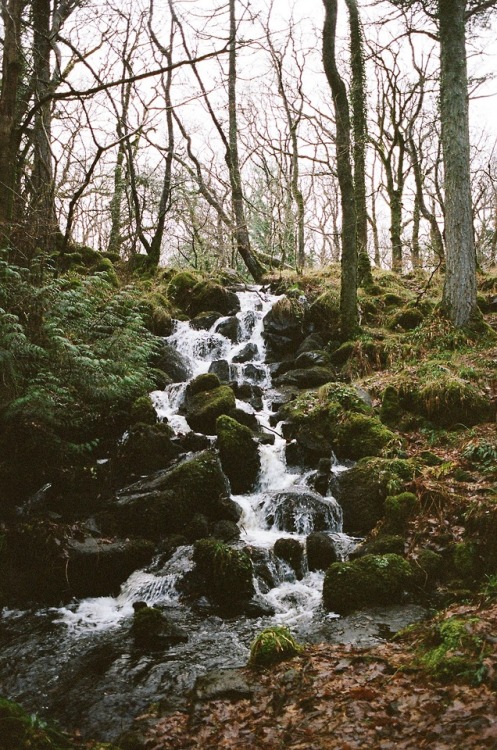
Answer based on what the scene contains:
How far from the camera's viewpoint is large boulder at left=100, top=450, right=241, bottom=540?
7.45 metres

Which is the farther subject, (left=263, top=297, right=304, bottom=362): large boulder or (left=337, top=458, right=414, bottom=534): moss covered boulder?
(left=263, top=297, right=304, bottom=362): large boulder

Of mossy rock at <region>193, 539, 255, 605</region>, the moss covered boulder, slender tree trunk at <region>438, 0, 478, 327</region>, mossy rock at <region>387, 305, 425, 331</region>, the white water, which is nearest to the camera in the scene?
the white water

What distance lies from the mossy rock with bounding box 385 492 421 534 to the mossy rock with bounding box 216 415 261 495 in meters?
2.73

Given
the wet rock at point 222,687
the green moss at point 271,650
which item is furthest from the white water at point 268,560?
the wet rock at point 222,687

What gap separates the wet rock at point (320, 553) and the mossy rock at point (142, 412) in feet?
14.4

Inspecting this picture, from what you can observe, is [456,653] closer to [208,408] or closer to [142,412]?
[208,408]

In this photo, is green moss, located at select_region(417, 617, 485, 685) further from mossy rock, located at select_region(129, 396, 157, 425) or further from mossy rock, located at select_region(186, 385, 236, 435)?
mossy rock, located at select_region(129, 396, 157, 425)

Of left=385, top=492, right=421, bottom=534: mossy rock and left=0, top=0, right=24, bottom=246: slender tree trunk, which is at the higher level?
left=0, top=0, right=24, bottom=246: slender tree trunk

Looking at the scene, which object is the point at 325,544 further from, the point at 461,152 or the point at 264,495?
the point at 461,152

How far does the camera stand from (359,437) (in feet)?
29.3

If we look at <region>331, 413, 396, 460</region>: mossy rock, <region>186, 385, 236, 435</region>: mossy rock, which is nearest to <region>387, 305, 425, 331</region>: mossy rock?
<region>331, 413, 396, 460</region>: mossy rock

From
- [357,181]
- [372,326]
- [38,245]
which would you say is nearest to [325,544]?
[38,245]

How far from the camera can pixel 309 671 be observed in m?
4.26

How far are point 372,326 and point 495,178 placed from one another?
15.2 meters
